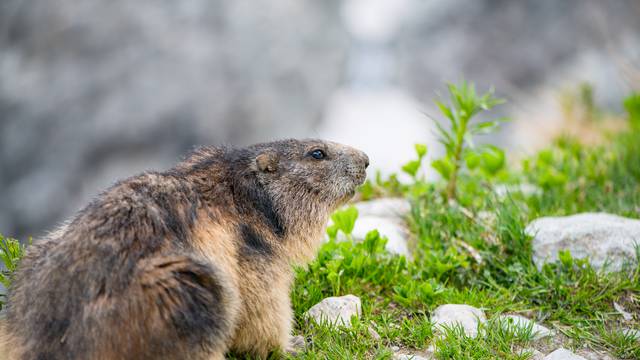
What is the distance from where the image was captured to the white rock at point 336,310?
428 centimetres

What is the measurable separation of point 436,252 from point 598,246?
46.1 inches

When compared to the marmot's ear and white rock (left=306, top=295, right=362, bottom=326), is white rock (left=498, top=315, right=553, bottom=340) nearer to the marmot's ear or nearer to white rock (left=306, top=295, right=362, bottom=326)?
white rock (left=306, top=295, right=362, bottom=326)

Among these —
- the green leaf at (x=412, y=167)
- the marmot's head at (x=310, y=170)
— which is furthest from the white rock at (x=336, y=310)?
the green leaf at (x=412, y=167)

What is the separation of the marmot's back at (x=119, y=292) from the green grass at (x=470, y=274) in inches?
41.0

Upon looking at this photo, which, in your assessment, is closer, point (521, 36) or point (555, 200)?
point (555, 200)

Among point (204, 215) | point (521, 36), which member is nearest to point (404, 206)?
point (204, 215)

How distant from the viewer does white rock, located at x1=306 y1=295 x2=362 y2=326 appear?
4.28 metres

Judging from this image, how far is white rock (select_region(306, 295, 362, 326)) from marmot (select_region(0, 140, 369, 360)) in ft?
1.30

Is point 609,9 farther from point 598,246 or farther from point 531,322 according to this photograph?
point 531,322

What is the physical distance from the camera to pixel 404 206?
19.6 ft

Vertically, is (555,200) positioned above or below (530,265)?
above

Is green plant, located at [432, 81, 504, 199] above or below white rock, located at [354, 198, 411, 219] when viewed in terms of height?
above

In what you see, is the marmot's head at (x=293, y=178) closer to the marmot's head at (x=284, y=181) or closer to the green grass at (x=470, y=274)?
the marmot's head at (x=284, y=181)

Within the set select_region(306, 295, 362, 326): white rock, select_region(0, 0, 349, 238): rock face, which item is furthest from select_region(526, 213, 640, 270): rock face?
select_region(0, 0, 349, 238): rock face
